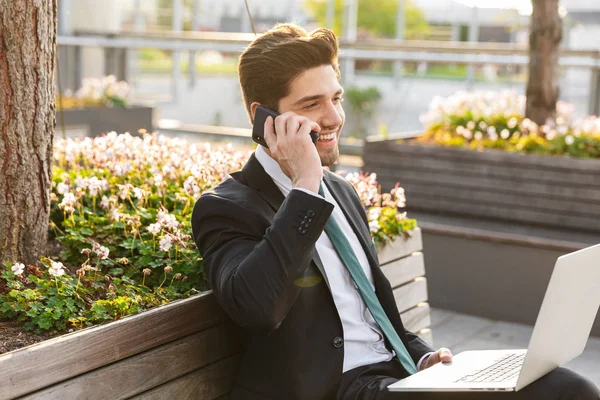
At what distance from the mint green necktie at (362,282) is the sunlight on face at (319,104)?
0.67 feet

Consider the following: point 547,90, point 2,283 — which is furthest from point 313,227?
point 547,90

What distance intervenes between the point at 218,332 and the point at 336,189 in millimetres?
576

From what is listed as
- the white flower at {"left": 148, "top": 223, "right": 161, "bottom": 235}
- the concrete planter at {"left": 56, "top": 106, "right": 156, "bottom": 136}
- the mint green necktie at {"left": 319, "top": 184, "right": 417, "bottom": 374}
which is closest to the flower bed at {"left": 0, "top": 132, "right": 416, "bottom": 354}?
the white flower at {"left": 148, "top": 223, "right": 161, "bottom": 235}

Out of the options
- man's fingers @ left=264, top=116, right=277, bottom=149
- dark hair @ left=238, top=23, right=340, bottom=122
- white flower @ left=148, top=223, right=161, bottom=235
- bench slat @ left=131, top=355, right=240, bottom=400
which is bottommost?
bench slat @ left=131, top=355, right=240, bottom=400

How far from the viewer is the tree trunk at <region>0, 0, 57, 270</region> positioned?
2803 mm

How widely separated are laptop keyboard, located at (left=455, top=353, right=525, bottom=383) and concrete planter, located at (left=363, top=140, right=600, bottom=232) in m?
3.53

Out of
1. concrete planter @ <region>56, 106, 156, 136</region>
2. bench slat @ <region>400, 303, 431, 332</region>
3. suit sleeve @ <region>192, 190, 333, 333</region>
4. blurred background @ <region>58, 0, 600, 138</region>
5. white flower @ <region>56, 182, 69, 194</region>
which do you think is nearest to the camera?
suit sleeve @ <region>192, 190, 333, 333</region>

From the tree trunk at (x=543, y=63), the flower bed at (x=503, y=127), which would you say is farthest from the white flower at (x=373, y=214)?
the tree trunk at (x=543, y=63)

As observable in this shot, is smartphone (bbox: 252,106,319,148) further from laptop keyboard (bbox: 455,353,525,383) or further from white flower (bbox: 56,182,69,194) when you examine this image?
white flower (bbox: 56,182,69,194)

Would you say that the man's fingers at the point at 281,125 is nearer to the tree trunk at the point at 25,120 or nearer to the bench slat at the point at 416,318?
the tree trunk at the point at 25,120

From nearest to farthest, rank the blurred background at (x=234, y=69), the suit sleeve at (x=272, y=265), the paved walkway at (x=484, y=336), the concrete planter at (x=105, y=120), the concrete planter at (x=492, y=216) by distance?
1. the suit sleeve at (x=272, y=265)
2. the paved walkway at (x=484, y=336)
3. the concrete planter at (x=492, y=216)
4. the blurred background at (x=234, y=69)
5. the concrete planter at (x=105, y=120)

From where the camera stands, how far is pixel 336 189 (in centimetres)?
281

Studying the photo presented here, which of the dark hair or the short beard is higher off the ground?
the dark hair

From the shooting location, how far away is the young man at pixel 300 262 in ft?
7.26
